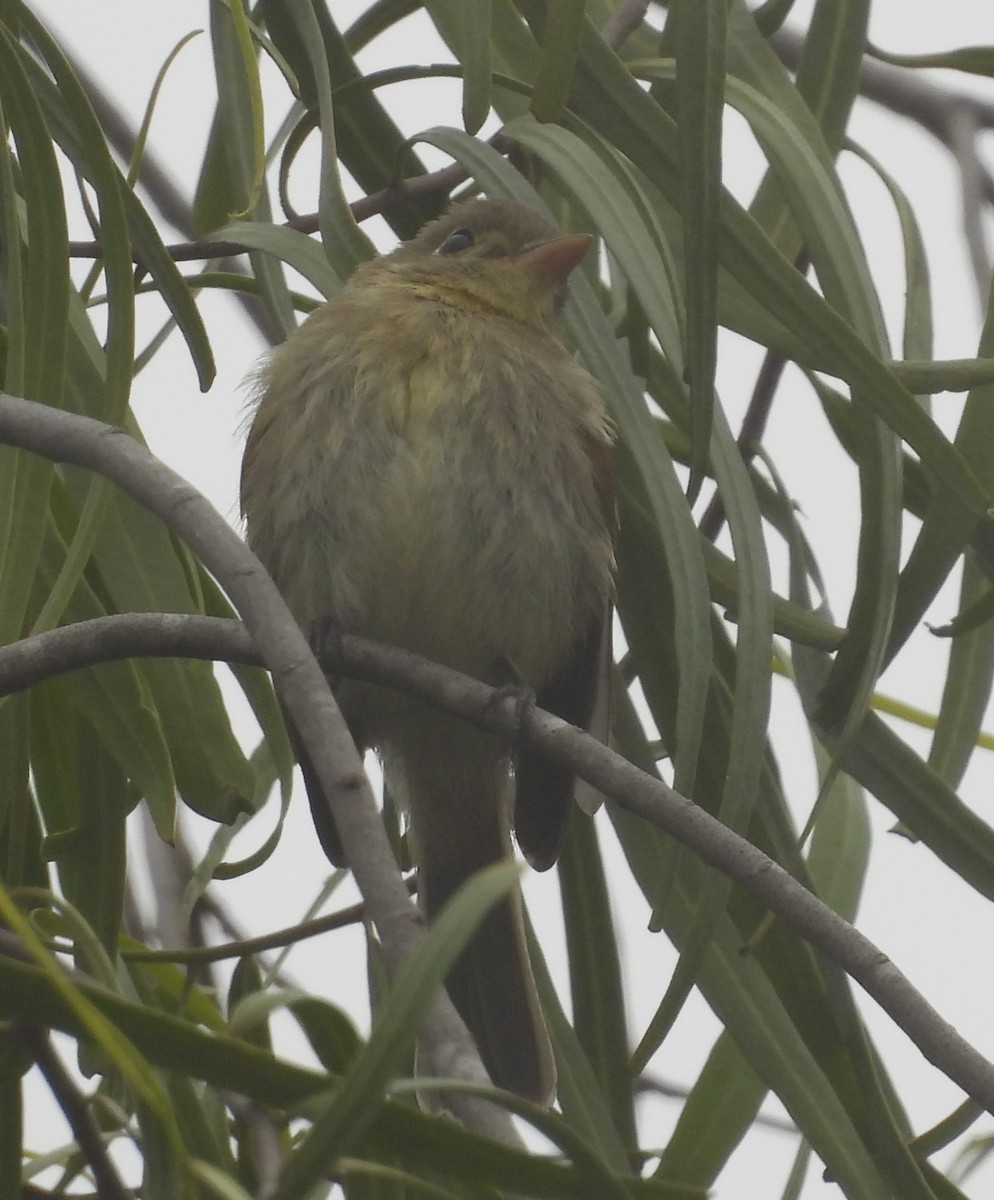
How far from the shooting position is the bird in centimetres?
316

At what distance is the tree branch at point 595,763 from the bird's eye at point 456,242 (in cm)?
140

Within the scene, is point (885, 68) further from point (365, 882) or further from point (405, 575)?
point (365, 882)

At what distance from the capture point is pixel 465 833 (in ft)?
12.0

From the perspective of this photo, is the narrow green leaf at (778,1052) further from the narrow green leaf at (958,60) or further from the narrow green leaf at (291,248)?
the narrow green leaf at (958,60)

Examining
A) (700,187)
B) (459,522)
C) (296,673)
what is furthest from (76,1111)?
(459,522)

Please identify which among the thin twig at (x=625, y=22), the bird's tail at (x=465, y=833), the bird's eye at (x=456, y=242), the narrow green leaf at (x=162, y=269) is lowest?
the bird's tail at (x=465, y=833)

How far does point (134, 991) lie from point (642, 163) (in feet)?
4.45

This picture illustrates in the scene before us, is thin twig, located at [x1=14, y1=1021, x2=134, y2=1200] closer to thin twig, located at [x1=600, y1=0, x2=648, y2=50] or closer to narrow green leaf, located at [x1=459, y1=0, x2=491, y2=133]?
narrow green leaf, located at [x1=459, y1=0, x2=491, y2=133]

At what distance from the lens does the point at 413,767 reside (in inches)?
143

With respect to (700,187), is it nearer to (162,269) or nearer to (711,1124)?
(162,269)

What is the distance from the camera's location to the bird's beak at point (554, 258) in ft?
11.3

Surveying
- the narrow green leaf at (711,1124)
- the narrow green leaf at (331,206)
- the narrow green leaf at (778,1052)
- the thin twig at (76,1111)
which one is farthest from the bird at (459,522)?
the thin twig at (76,1111)

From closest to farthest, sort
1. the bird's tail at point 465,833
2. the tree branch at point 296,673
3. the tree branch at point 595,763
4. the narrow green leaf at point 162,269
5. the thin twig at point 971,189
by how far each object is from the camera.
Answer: the tree branch at point 296,673 → the tree branch at point 595,763 → the narrow green leaf at point 162,269 → the bird's tail at point 465,833 → the thin twig at point 971,189

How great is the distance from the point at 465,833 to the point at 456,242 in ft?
3.85
